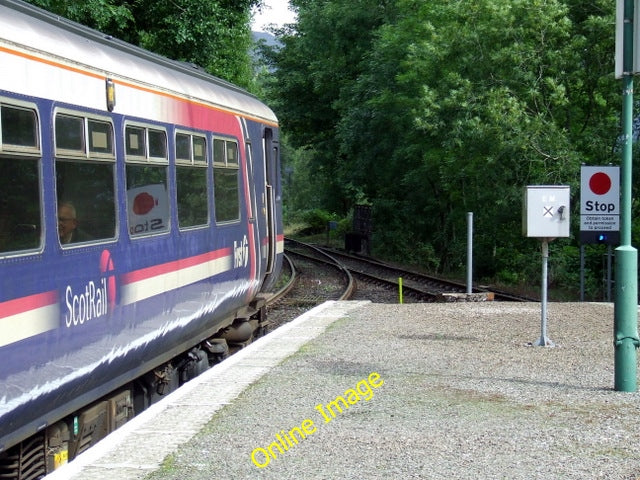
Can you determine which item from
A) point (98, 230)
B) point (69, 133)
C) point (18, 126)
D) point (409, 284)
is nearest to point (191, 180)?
point (98, 230)

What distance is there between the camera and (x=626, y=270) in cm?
789

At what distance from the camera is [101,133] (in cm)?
662

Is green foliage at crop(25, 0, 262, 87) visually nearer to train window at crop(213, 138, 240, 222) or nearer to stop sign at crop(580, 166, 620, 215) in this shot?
stop sign at crop(580, 166, 620, 215)

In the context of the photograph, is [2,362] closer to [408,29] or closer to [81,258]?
[81,258]

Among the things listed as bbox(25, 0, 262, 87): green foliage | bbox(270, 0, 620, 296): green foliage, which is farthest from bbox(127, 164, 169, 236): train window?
bbox(270, 0, 620, 296): green foliage

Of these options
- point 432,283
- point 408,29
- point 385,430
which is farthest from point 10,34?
point 408,29

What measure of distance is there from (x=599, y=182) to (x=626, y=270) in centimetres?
218

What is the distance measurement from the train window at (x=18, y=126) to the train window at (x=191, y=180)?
289 centimetres

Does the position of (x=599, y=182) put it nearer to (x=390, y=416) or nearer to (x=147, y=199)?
(x=390, y=416)

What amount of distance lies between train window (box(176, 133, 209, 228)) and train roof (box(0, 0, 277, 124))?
0.43 metres

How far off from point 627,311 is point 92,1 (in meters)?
12.8

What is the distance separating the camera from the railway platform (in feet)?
18.6

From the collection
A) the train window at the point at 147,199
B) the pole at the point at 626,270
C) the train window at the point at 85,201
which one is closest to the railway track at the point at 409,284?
the pole at the point at 626,270

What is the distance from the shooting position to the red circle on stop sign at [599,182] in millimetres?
9820
